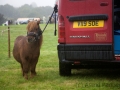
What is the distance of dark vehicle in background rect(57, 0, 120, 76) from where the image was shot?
6027 mm

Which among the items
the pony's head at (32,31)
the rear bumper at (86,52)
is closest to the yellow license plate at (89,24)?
the rear bumper at (86,52)

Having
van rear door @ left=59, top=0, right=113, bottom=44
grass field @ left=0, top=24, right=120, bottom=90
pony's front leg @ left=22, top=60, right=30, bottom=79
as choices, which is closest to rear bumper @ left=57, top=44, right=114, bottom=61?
van rear door @ left=59, top=0, right=113, bottom=44

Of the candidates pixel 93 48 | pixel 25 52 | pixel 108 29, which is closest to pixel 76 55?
pixel 93 48

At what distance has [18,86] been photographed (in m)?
6.41

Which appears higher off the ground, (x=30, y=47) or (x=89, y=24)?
(x=89, y=24)

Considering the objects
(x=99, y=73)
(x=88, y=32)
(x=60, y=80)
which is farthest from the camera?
(x=99, y=73)

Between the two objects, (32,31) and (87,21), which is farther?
(32,31)

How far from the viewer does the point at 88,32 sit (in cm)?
610

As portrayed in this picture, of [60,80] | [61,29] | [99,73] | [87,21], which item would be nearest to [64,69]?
[60,80]

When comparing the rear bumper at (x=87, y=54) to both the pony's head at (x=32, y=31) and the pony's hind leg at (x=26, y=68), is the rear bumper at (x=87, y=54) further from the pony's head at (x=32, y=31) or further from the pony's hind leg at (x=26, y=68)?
the pony's hind leg at (x=26, y=68)

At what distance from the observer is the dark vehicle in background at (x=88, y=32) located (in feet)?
19.8

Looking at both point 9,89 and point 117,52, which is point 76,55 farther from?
point 9,89

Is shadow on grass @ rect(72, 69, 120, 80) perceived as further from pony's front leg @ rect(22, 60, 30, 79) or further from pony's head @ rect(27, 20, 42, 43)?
pony's head @ rect(27, 20, 42, 43)

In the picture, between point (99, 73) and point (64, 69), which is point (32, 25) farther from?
point (99, 73)
